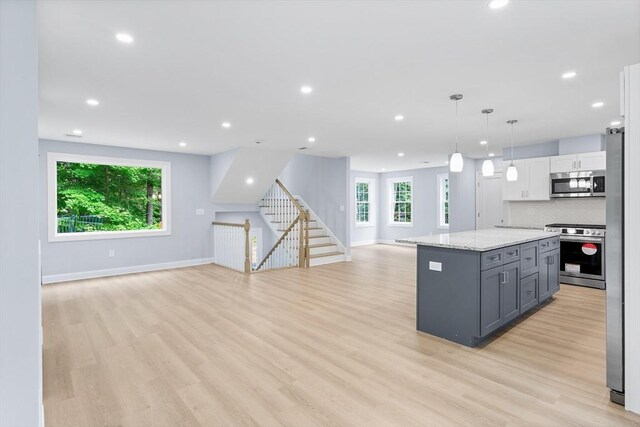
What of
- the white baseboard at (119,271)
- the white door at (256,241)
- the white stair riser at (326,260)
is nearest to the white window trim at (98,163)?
the white baseboard at (119,271)

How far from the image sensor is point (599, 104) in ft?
13.8

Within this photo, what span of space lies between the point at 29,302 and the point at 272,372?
5.76 ft

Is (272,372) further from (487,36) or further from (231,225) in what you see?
(231,225)

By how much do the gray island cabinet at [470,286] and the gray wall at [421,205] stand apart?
21.4ft

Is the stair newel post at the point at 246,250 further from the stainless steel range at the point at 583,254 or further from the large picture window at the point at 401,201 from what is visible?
the large picture window at the point at 401,201

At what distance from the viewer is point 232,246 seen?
7.20 metres

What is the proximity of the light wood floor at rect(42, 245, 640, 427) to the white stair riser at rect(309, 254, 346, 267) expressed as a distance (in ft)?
9.00

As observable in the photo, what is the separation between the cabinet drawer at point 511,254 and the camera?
349cm

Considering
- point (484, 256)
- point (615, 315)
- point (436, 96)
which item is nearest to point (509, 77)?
point (436, 96)

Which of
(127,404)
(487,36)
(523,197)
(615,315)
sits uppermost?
(487,36)

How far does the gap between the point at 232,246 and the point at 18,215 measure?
226 inches

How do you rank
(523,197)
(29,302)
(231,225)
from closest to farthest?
(29,302)
(523,197)
(231,225)

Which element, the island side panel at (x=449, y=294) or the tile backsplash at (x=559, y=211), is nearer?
the island side panel at (x=449, y=294)

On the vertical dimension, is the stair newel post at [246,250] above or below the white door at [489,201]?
below
